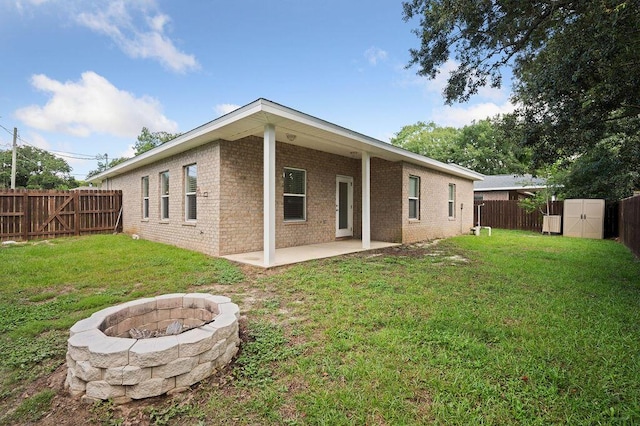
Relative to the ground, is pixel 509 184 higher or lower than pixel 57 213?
higher

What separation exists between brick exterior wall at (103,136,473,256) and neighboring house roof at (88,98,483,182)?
319mm

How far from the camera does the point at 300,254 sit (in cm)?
711

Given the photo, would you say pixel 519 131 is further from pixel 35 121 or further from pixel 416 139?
pixel 35 121

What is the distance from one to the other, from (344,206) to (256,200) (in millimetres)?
3627

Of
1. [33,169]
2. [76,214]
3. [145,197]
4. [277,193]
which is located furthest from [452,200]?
[33,169]

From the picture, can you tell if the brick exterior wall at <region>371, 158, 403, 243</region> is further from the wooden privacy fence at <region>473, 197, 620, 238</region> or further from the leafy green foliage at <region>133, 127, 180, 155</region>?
the leafy green foliage at <region>133, 127, 180, 155</region>

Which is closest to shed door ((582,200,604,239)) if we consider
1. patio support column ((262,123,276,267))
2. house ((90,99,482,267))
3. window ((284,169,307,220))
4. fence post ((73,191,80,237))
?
house ((90,99,482,267))

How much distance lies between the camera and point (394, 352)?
8.33 feet

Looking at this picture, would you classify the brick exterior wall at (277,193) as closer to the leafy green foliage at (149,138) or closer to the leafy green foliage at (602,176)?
the leafy green foliage at (602,176)

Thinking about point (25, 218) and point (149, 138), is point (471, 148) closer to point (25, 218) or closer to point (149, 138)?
point (25, 218)

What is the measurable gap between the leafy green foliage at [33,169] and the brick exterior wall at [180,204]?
27563mm

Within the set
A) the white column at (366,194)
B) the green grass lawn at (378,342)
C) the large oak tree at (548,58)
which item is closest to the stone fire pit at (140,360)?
the green grass lawn at (378,342)

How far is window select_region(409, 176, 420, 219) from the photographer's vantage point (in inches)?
401

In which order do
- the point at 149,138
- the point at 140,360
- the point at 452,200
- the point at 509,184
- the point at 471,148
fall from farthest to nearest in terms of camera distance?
1. the point at 149,138
2. the point at 471,148
3. the point at 509,184
4. the point at 452,200
5. the point at 140,360
